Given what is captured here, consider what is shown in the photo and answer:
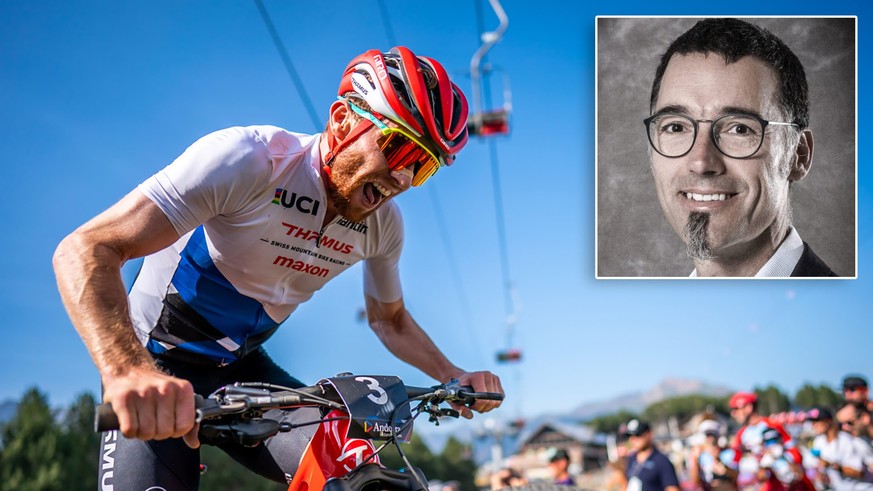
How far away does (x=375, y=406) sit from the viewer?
2330 mm

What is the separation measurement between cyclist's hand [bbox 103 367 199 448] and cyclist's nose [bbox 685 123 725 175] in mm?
8135

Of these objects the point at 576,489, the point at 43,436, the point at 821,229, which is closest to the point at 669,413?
the point at 43,436

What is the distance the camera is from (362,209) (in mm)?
3117

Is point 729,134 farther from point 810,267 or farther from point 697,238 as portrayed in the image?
point 810,267

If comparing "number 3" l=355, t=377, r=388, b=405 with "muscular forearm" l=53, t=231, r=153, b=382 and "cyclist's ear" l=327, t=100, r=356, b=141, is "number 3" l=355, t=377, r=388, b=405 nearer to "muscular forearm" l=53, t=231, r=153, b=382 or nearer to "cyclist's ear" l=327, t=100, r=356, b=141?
"muscular forearm" l=53, t=231, r=153, b=382

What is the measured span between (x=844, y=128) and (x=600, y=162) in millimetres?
2866

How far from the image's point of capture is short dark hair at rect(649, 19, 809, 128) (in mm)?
9523

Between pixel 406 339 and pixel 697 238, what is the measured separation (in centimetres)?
677

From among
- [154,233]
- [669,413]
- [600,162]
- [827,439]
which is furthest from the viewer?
[669,413]

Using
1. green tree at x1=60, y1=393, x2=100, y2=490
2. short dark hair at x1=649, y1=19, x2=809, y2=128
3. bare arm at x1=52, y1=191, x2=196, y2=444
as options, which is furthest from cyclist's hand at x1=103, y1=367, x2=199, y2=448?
green tree at x1=60, y1=393, x2=100, y2=490

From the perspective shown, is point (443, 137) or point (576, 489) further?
point (576, 489)

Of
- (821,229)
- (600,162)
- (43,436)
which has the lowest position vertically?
(43,436)

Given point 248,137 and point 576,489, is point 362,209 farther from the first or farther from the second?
point 576,489

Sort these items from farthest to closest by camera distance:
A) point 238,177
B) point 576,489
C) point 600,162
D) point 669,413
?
point 669,413 → point 600,162 → point 576,489 → point 238,177
